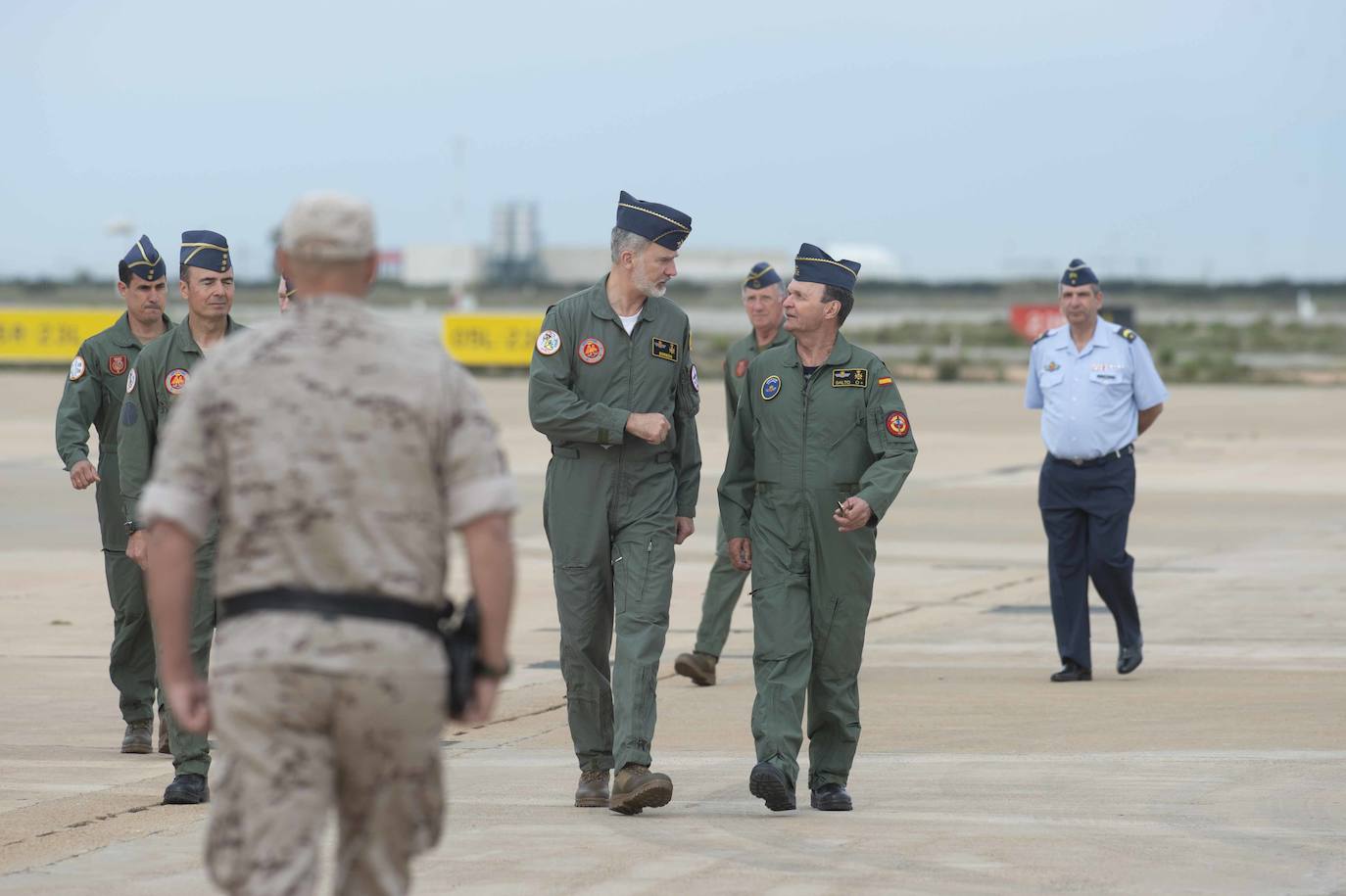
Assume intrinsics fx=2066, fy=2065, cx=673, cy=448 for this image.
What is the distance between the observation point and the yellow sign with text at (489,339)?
147 ft

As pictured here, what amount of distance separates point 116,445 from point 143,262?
796 mm

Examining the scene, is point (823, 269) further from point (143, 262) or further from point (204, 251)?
point (143, 262)

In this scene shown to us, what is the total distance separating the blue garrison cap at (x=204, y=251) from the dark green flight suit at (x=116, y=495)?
863mm

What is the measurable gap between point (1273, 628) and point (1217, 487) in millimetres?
10010

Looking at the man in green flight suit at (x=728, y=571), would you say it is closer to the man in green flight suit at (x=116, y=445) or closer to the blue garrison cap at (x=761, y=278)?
the blue garrison cap at (x=761, y=278)

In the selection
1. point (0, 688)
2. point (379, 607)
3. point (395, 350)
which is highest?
point (395, 350)

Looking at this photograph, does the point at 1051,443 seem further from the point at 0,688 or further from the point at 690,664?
the point at 0,688

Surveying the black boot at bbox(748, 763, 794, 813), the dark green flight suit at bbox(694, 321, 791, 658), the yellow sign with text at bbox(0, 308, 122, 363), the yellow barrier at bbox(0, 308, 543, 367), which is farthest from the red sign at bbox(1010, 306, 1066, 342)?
the black boot at bbox(748, 763, 794, 813)

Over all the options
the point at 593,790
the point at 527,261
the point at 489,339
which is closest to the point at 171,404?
the point at 593,790

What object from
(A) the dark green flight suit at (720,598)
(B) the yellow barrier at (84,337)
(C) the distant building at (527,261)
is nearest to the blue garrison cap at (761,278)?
(A) the dark green flight suit at (720,598)

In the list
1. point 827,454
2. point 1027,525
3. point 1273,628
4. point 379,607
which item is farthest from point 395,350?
point 1027,525

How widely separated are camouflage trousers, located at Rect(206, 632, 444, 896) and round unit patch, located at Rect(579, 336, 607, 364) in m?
3.51

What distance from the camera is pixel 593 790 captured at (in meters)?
7.25

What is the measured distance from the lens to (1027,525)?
59.1 ft
